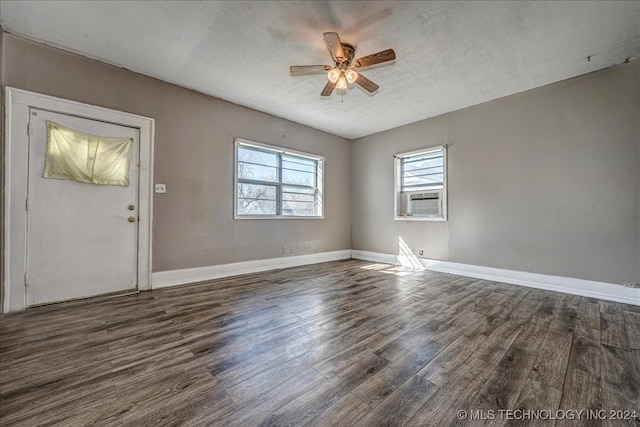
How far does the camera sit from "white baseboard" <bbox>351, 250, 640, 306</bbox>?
3.03 metres

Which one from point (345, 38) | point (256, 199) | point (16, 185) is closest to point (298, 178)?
point (256, 199)

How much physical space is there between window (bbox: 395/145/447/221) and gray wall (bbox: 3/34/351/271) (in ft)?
7.35

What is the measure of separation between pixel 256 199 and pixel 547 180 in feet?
14.6

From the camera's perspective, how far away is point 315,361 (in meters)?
1.73

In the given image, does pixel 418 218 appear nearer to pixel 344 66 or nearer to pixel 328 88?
pixel 328 88

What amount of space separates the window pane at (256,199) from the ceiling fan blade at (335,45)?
101 inches

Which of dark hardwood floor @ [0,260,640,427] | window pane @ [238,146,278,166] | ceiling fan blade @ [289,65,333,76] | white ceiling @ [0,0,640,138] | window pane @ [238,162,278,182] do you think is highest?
white ceiling @ [0,0,640,138]

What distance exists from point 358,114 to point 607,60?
3129 millimetres

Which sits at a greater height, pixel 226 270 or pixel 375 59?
pixel 375 59

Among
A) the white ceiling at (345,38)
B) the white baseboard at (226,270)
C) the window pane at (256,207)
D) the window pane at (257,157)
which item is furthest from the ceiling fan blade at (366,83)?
the white baseboard at (226,270)

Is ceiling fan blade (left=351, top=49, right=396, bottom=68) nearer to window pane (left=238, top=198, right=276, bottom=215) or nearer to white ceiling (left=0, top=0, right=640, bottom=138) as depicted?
white ceiling (left=0, top=0, right=640, bottom=138)

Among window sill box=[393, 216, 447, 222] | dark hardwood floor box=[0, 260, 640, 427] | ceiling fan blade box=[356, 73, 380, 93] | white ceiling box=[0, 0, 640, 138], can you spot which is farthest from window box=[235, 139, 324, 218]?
ceiling fan blade box=[356, 73, 380, 93]

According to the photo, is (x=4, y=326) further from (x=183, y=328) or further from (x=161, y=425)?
(x=161, y=425)

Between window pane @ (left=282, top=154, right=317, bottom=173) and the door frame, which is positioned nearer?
the door frame
